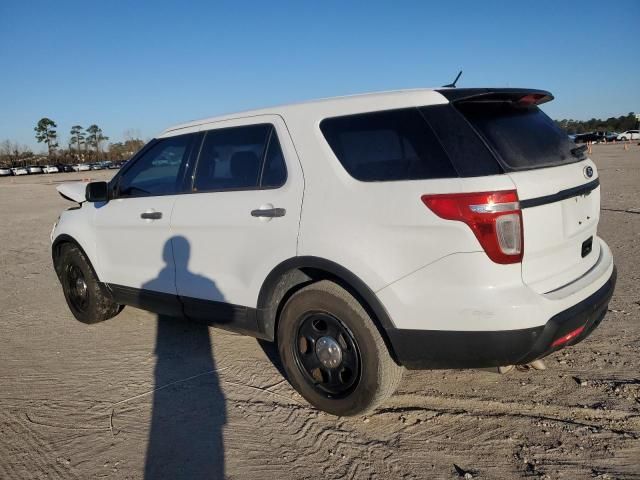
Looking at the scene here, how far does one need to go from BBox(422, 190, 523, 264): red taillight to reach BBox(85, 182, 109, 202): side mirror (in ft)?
10.8

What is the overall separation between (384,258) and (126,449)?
1.86 metres

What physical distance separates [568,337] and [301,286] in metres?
1.57

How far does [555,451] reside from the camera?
2.66m

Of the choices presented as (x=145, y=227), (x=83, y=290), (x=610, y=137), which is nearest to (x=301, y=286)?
(x=145, y=227)

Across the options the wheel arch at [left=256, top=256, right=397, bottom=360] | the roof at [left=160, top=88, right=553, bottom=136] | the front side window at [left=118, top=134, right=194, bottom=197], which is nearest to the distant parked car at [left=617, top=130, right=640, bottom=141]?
the roof at [left=160, top=88, right=553, bottom=136]

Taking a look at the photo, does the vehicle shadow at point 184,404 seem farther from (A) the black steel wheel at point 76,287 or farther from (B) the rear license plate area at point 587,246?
(B) the rear license plate area at point 587,246

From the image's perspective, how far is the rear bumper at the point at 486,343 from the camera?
2.52 metres

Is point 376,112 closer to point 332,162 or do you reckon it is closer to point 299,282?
point 332,162

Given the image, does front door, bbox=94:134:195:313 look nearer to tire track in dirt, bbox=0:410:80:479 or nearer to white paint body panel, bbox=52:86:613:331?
white paint body panel, bbox=52:86:613:331

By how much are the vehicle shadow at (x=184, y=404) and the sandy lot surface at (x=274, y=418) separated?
0.04 ft

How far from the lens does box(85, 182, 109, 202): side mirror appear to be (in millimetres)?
4480

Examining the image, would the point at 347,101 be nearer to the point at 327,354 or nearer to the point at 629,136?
the point at 327,354

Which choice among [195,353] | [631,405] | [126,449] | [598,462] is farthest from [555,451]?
[195,353]

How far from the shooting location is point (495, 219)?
243cm
